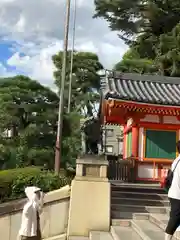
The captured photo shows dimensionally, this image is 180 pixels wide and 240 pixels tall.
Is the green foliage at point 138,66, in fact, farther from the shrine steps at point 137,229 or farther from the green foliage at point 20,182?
the shrine steps at point 137,229

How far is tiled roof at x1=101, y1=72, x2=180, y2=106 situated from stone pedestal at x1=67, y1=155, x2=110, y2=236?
160 inches

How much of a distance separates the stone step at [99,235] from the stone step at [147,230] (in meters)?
0.57

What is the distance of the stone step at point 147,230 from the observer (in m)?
7.26

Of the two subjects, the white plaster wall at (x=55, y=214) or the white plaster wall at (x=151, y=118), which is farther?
the white plaster wall at (x=151, y=118)

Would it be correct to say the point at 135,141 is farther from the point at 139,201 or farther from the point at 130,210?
the point at 130,210

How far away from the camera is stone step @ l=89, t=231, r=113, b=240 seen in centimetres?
821

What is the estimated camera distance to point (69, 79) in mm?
38500

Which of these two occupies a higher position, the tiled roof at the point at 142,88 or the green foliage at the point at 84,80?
the green foliage at the point at 84,80

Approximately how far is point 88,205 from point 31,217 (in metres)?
1.71

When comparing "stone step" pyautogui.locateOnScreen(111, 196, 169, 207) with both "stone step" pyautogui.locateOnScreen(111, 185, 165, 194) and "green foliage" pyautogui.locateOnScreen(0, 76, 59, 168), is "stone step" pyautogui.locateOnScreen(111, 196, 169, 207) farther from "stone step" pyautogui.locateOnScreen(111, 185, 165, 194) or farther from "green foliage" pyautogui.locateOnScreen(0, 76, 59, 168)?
"green foliage" pyautogui.locateOnScreen(0, 76, 59, 168)

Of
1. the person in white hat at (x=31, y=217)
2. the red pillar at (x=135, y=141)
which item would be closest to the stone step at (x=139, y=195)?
the red pillar at (x=135, y=141)

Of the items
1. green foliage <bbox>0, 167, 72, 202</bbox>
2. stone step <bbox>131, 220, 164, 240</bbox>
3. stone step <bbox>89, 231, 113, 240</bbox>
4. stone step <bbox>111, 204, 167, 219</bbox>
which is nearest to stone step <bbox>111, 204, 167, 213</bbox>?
stone step <bbox>111, 204, 167, 219</bbox>

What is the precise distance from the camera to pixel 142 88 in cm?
1493

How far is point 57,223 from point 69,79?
2979 centimetres
